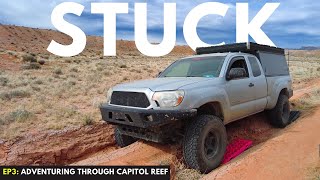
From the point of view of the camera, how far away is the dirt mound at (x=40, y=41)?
7150 cm

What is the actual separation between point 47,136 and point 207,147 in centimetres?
398

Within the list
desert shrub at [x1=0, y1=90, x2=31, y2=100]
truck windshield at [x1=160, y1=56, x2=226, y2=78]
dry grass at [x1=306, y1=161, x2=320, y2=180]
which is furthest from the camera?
desert shrub at [x1=0, y1=90, x2=31, y2=100]

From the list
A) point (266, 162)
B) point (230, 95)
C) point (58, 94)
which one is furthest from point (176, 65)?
point (58, 94)

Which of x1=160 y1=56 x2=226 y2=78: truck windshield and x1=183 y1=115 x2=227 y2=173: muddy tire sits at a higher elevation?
x1=160 y1=56 x2=226 y2=78: truck windshield

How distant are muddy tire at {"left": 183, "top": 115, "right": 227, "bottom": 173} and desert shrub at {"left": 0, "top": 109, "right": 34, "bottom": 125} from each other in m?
5.10

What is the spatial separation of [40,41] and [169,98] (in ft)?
286

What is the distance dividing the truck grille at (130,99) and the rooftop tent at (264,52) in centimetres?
332

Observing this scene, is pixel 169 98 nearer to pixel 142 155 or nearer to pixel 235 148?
pixel 142 155

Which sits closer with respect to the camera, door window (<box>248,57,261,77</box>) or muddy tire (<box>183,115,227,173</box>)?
muddy tire (<box>183,115,227,173</box>)

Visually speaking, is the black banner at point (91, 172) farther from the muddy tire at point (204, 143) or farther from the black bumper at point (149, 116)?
the black bumper at point (149, 116)

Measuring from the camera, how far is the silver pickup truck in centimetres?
569

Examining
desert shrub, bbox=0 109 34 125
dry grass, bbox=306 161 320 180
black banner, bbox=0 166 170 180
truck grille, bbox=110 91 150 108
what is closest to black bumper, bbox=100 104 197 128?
truck grille, bbox=110 91 150 108

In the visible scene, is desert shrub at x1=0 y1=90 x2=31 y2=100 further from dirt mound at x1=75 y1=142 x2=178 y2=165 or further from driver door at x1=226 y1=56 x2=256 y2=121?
driver door at x1=226 y1=56 x2=256 y2=121

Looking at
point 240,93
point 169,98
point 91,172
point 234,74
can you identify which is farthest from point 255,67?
point 91,172
